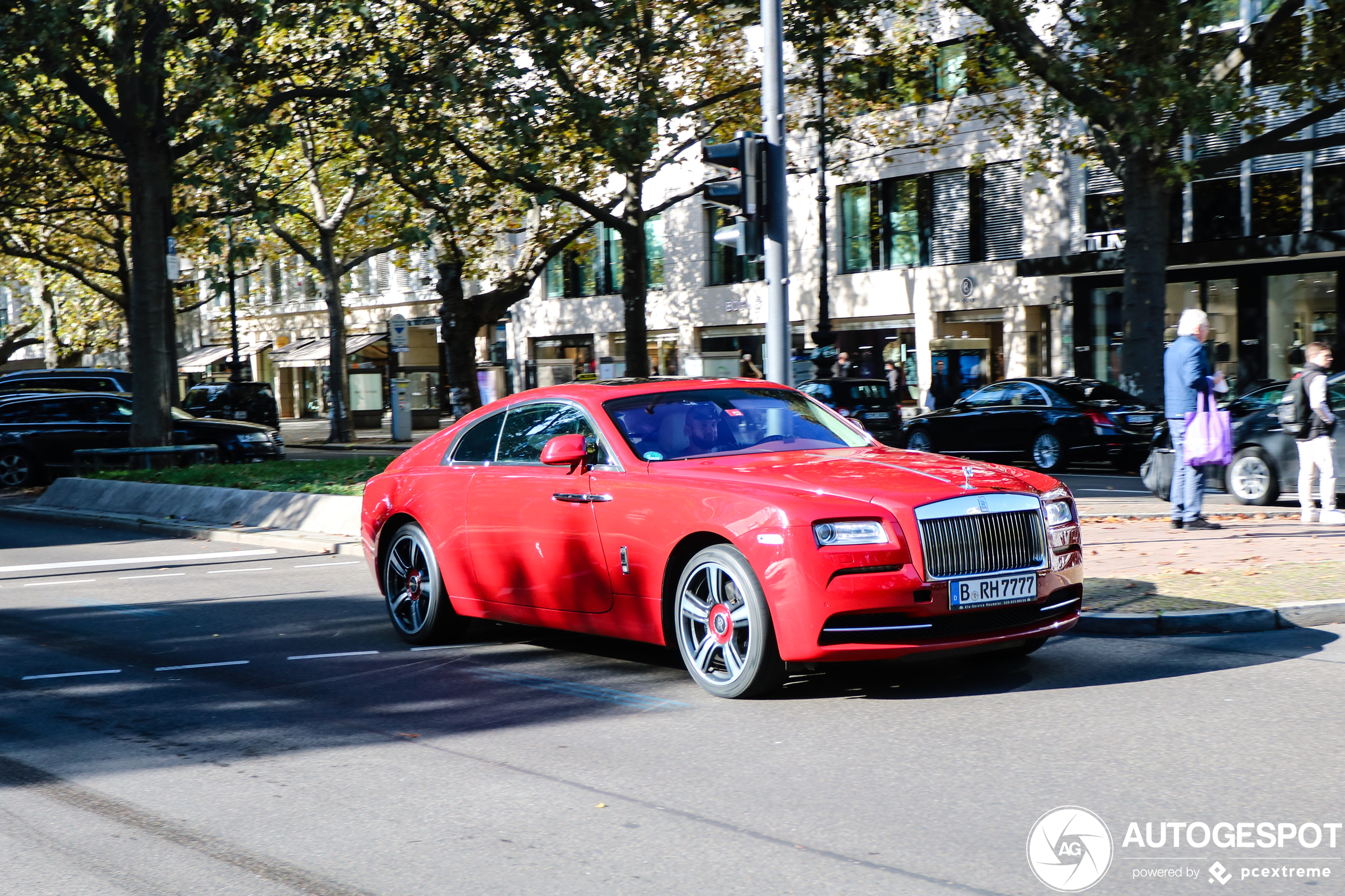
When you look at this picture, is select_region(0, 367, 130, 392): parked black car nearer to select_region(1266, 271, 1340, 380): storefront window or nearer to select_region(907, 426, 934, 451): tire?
select_region(907, 426, 934, 451): tire

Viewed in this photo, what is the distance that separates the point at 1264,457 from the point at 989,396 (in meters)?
8.71

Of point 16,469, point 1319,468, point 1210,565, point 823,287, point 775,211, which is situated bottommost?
point 1210,565

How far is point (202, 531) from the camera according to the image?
17016 mm

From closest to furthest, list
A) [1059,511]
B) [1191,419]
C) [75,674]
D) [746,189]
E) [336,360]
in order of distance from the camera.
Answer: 1. [1059,511]
2. [75,674]
3. [746,189]
4. [1191,419]
5. [336,360]

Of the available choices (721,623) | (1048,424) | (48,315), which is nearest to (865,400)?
(1048,424)

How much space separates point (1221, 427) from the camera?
12164 mm

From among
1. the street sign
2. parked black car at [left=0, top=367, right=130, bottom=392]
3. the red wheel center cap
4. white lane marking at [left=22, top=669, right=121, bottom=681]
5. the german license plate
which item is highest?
the street sign

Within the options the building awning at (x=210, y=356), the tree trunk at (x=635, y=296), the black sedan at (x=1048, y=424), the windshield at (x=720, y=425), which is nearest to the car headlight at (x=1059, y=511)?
the windshield at (x=720, y=425)

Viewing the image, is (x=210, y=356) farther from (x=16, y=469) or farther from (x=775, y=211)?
(x=775, y=211)

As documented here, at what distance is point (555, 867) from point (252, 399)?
39978mm

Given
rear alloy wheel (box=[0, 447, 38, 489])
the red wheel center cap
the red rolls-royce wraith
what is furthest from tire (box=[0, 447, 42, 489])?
the red wheel center cap

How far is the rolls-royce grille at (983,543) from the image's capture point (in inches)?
261

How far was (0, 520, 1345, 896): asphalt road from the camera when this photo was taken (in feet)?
14.9

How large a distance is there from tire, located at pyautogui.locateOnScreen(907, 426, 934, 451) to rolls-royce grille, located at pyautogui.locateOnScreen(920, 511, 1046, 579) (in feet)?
59.4
